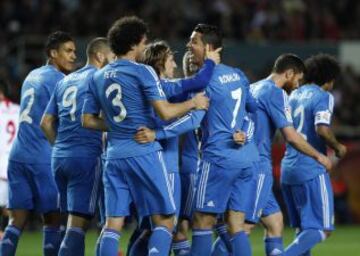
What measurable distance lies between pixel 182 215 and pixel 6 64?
362 inches

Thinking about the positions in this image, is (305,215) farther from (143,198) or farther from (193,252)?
(143,198)

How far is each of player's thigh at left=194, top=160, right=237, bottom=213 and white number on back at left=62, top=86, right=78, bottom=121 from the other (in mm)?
1345

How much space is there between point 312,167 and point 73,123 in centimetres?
245

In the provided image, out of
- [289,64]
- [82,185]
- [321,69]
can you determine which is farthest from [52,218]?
[321,69]

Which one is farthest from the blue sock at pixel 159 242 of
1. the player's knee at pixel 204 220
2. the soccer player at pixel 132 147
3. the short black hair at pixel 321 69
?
the short black hair at pixel 321 69

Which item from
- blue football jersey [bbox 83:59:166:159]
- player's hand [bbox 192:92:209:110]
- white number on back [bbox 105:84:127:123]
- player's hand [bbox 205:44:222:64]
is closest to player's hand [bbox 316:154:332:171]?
player's hand [bbox 205:44:222:64]

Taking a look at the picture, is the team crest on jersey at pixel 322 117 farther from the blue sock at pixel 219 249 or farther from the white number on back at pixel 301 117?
the blue sock at pixel 219 249

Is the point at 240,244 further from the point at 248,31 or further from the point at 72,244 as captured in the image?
the point at 248,31

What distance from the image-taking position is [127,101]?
9828 millimetres

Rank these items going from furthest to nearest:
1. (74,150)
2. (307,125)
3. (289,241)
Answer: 1. (289,241)
2. (307,125)
3. (74,150)

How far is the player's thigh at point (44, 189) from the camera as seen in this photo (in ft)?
38.0

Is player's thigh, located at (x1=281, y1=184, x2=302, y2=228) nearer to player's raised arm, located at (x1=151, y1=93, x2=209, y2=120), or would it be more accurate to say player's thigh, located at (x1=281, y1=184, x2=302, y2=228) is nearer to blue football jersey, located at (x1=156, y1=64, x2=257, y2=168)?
blue football jersey, located at (x1=156, y1=64, x2=257, y2=168)

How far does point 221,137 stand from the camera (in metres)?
10.6

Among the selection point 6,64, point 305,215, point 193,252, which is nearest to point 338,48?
point 6,64
